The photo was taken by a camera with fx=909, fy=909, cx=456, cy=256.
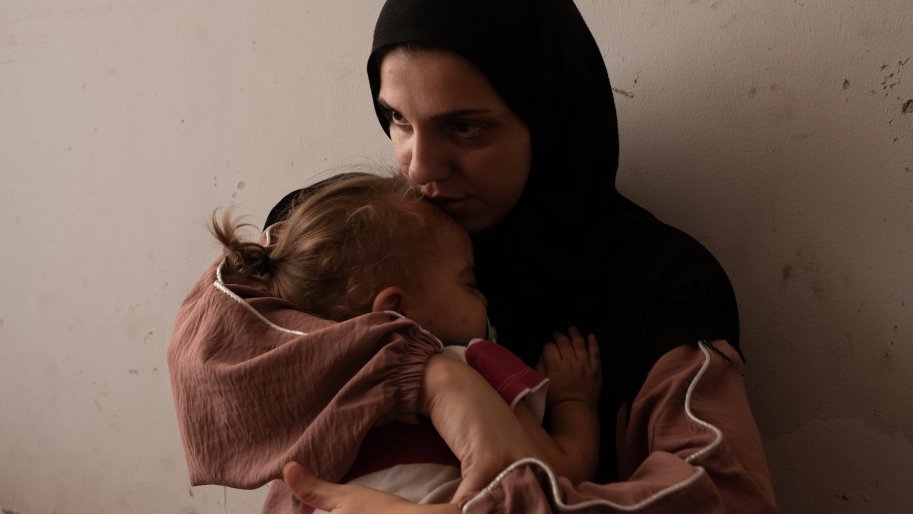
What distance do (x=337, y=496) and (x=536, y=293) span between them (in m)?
0.52

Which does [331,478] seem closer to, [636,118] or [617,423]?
[617,423]

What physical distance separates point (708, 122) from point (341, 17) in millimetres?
840

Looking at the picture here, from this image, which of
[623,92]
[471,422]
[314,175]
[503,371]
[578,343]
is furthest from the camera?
[314,175]

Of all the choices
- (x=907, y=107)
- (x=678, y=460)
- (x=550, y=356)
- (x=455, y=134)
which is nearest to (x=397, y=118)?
(x=455, y=134)

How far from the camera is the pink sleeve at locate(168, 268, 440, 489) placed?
1109 millimetres

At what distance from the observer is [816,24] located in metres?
1.47

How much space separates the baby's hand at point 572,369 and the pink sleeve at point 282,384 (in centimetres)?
29

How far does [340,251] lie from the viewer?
1.26m

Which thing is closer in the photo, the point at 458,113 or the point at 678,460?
the point at 678,460

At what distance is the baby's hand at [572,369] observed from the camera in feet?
4.50

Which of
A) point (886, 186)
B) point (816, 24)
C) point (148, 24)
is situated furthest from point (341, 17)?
point (886, 186)

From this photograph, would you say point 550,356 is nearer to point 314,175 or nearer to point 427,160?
point 427,160

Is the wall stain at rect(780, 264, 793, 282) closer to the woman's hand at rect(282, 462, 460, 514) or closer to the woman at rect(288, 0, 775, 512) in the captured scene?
the woman at rect(288, 0, 775, 512)

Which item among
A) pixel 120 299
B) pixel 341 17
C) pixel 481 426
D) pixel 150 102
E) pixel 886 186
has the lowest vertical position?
pixel 120 299
